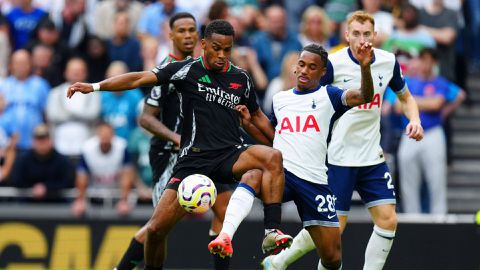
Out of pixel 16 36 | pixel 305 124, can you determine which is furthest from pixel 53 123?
pixel 305 124

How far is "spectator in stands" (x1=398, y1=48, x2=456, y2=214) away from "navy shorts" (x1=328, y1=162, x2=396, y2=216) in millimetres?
5222

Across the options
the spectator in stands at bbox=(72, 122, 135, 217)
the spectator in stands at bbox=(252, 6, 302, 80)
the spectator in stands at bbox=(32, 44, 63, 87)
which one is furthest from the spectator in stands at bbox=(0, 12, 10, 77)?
the spectator in stands at bbox=(252, 6, 302, 80)

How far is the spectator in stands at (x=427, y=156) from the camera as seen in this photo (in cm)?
1723

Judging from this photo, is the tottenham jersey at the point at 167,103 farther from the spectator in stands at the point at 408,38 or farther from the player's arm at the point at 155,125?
the spectator in stands at the point at 408,38

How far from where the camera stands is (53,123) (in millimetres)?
18562

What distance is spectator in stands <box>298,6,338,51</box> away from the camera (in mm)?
18031

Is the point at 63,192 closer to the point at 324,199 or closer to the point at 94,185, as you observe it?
the point at 94,185

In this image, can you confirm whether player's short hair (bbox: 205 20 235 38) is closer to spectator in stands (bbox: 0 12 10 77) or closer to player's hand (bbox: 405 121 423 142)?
player's hand (bbox: 405 121 423 142)

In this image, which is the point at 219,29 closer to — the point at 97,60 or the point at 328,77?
the point at 328,77

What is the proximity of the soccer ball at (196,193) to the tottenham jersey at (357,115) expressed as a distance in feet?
6.04

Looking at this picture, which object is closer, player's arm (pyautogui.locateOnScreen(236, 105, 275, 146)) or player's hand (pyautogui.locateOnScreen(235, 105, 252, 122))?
player's hand (pyautogui.locateOnScreen(235, 105, 252, 122))

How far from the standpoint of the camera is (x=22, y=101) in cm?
1852

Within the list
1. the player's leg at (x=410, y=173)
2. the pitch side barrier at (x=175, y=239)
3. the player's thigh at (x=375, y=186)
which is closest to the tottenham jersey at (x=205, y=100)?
the player's thigh at (x=375, y=186)

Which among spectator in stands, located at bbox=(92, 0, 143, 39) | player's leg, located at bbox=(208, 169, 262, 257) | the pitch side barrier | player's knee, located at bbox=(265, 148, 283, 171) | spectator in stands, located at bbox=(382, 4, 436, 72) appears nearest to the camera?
player's leg, located at bbox=(208, 169, 262, 257)
